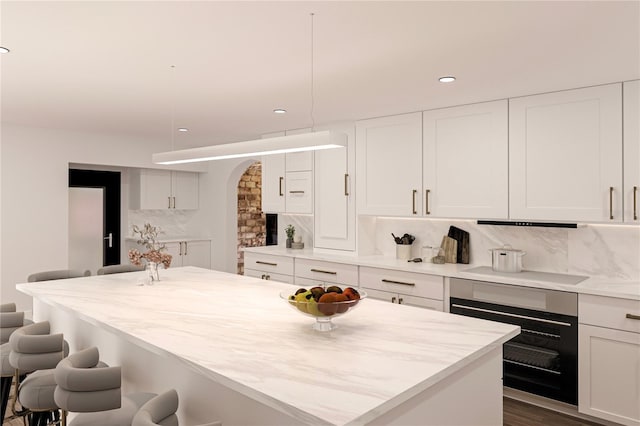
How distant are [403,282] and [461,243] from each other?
702mm

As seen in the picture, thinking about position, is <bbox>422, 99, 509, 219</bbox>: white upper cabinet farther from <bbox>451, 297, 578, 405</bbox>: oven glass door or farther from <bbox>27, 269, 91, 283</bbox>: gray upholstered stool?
<bbox>27, 269, 91, 283</bbox>: gray upholstered stool

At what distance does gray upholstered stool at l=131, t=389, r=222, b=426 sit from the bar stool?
131cm

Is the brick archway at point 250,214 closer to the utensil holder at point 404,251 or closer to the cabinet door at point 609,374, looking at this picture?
the utensil holder at point 404,251

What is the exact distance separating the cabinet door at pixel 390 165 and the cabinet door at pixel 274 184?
1.14m

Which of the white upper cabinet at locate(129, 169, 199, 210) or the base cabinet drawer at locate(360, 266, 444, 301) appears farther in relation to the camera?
the white upper cabinet at locate(129, 169, 199, 210)

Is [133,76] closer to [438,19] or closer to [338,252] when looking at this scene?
[438,19]

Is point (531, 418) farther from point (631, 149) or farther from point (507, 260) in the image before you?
point (631, 149)

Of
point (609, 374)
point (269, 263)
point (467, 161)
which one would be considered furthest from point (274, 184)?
point (609, 374)

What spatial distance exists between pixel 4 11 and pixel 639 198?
3728 millimetres

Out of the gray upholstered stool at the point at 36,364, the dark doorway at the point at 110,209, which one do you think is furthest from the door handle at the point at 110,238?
the gray upholstered stool at the point at 36,364

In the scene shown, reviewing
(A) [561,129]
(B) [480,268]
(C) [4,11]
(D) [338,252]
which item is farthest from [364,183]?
(C) [4,11]

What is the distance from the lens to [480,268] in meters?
3.85

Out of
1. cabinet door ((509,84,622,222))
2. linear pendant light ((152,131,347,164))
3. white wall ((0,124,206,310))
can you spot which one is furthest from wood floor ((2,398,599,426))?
white wall ((0,124,206,310))

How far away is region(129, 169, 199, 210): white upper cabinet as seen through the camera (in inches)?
254
